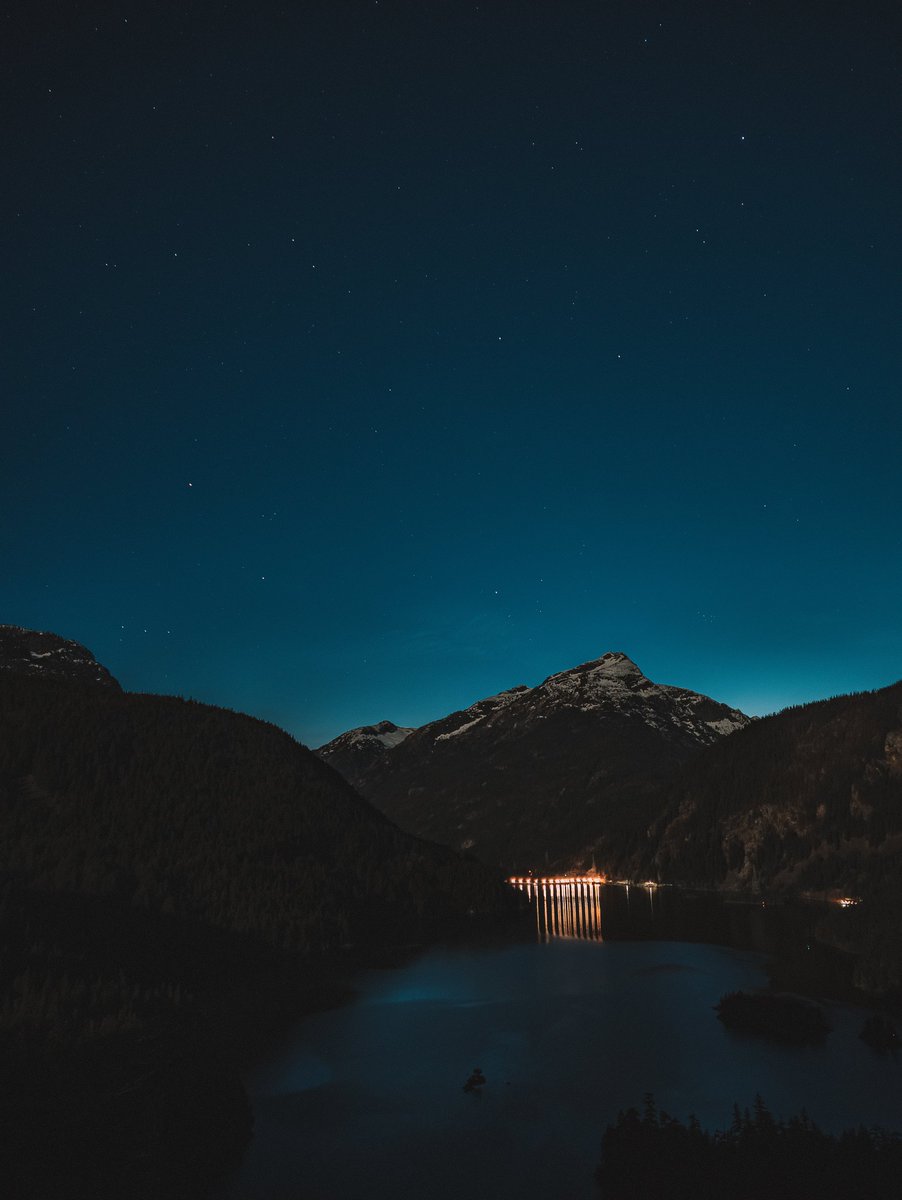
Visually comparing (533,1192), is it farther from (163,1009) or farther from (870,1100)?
(163,1009)

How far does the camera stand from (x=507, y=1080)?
198 ft

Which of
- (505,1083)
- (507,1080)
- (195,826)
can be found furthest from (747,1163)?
(195,826)

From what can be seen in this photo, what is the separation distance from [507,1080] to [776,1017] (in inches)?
1164

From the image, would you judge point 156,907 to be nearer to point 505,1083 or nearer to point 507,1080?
point 507,1080

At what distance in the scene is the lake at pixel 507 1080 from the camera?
1687 inches

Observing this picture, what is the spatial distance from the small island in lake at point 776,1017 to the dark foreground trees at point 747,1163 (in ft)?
89.5

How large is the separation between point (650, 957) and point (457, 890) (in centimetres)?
5841

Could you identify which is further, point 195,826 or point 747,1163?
point 195,826

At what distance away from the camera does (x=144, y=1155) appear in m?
42.9

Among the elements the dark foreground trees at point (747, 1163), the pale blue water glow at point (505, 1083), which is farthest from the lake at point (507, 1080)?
the dark foreground trees at point (747, 1163)

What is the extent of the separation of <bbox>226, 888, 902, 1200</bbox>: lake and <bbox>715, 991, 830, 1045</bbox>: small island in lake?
155cm

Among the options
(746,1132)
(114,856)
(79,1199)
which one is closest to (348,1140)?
(79,1199)

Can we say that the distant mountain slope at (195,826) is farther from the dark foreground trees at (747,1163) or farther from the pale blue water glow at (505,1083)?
the dark foreground trees at (747,1163)

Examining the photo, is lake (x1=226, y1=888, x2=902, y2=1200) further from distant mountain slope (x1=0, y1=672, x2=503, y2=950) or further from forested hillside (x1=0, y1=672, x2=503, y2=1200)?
distant mountain slope (x1=0, y1=672, x2=503, y2=950)
